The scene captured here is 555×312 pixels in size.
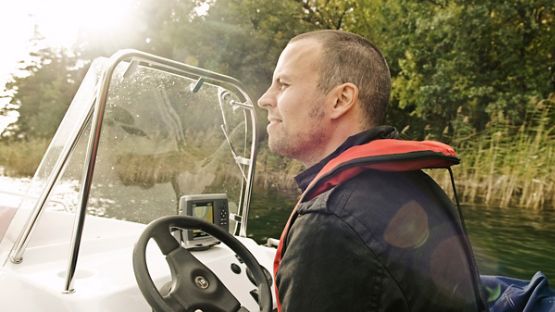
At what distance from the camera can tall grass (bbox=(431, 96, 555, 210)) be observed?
849 cm

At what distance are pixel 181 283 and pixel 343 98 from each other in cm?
66

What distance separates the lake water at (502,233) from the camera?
659 centimetres

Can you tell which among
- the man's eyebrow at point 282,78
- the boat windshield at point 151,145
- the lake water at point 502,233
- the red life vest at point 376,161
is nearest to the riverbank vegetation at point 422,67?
the lake water at point 502,233

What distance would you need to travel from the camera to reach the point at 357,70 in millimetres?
1380

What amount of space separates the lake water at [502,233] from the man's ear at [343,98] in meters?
5.59

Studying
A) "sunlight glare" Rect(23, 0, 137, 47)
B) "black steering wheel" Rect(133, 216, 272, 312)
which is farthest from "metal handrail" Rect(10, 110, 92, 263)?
"sunlight glare" Rect(23, 0, 137, 47)

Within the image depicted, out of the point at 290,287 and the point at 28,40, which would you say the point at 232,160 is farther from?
the point at 28,40

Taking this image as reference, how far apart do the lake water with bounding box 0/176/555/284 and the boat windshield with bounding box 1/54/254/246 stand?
15.2ft

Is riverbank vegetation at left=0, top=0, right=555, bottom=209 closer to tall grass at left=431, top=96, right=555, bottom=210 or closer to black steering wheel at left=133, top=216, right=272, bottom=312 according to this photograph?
tall grass at left=431, top=96, right=555, bottom=210

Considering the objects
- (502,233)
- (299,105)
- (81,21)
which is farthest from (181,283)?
(81,21)

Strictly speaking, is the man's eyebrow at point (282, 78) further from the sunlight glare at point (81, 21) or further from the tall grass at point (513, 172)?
the sunlight glare at point (81, 21)

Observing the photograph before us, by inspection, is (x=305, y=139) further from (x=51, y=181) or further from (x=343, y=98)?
(x=51, y=181)

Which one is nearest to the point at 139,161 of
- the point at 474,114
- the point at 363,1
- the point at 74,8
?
Answer: the point at 474,114

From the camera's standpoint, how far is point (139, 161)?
191 cm
